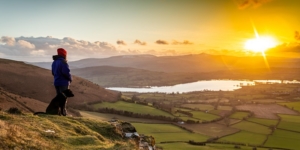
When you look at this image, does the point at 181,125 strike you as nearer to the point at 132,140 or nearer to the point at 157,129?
the point at 157,129

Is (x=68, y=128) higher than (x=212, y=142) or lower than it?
higher

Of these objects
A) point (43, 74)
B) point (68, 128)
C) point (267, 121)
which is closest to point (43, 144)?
point (68, 128)

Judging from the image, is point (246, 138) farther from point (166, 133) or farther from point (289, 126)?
point (166, 133)

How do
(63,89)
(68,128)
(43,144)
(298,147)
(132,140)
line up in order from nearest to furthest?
(43,144) < (68,128) < (63,89) < (132,140) < (298,147)

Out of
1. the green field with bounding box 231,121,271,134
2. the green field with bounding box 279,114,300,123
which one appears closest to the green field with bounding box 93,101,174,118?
the green field with bounding box 231,121,271,134

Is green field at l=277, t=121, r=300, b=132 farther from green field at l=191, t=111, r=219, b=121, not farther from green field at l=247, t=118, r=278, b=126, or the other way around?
green field at l=191, t=111, r=219, b=121

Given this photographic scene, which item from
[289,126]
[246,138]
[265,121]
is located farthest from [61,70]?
[265,121]

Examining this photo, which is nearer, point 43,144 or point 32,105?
point 43,144
